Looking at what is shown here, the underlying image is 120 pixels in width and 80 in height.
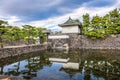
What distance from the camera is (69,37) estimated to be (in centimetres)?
2302

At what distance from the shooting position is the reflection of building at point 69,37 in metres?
22.8

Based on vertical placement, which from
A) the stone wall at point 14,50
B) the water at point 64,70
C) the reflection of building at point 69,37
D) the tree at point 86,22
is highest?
the tree at point 86,22

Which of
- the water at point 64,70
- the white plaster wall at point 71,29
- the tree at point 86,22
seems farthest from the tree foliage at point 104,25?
the water at point 64,70

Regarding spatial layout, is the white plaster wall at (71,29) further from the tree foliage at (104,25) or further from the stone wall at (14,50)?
the stone wall at (14,50)

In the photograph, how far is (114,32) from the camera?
2155cm

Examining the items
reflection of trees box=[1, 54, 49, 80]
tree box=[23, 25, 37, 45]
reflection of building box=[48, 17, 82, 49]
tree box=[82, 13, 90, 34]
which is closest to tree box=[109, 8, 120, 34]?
tree box=[82, 13, 90, 34]

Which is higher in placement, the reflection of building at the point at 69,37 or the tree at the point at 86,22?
the tree at the point at 86,22

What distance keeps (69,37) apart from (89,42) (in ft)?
A: 10.9

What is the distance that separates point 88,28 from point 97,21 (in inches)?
73.1

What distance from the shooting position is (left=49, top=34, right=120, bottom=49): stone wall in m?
21.0

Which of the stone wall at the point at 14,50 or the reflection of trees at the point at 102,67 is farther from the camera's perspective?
the stone wall at the point at 14,50

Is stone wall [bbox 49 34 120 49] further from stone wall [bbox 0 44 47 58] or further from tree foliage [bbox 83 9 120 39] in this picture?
stone wall [bbox 0 44 47 58]

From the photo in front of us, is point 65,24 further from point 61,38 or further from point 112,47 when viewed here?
point 112,47

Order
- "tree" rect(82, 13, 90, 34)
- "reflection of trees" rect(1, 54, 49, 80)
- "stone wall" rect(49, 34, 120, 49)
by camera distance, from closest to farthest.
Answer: "reflection of trees" rect(1, 54, 49, 80), "stone wall" rect(49, 34, 120, 49), "tree" rect(82, 13, 90, 34)
